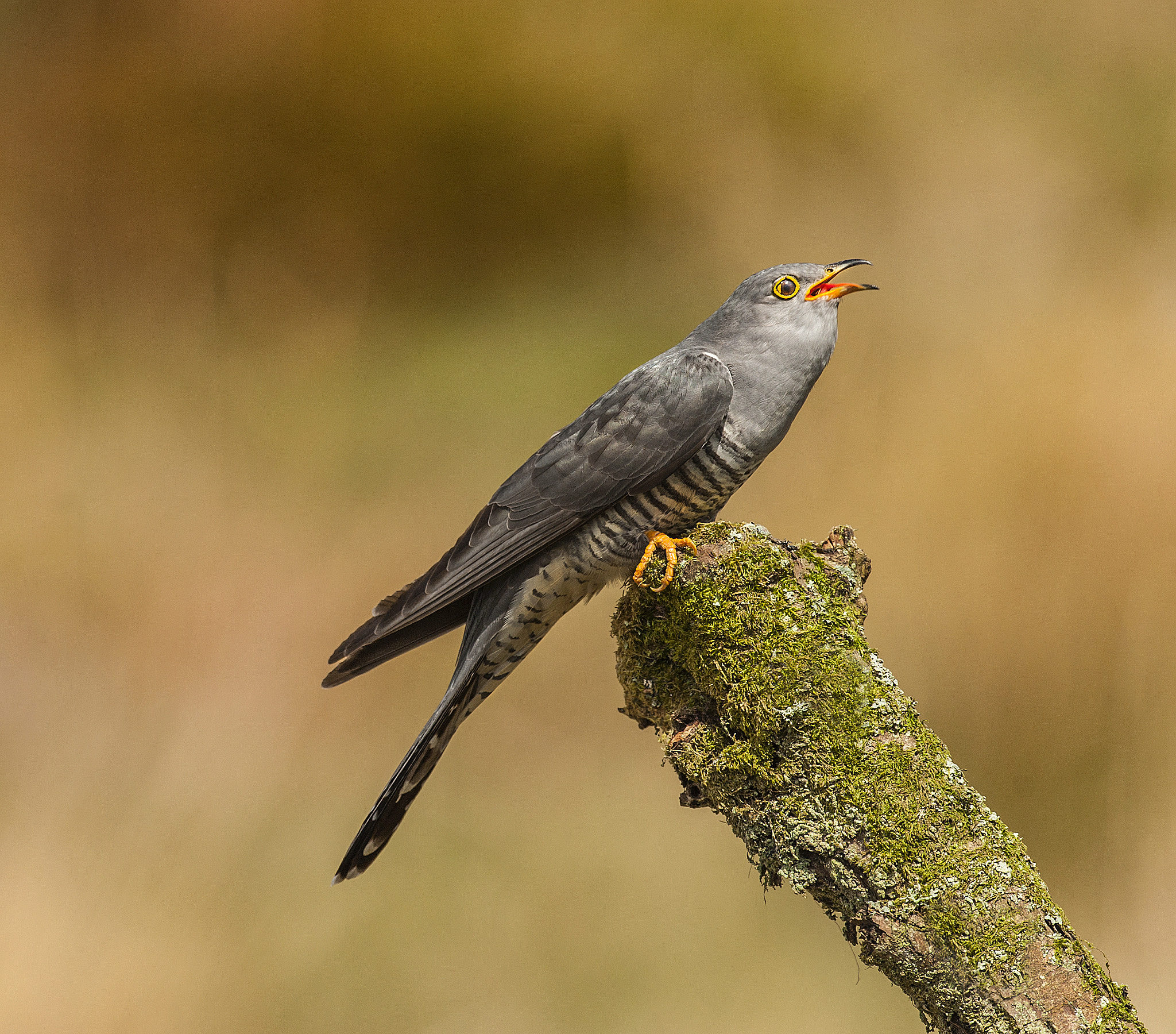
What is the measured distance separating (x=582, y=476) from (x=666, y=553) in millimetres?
536

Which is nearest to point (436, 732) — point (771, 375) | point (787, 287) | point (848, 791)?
point (848, 791)

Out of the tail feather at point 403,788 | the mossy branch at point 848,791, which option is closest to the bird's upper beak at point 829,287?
the mossy branch at point 848,791

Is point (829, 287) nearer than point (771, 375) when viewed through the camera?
No

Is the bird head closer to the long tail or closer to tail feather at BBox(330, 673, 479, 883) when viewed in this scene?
the long tail

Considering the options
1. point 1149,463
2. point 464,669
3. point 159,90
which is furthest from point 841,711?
point 159,90

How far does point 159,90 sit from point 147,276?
3.95ft

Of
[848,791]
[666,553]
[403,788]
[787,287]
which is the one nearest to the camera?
[848,791]

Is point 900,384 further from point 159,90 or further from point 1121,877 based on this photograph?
point 159,90

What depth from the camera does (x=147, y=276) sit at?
5.88 m

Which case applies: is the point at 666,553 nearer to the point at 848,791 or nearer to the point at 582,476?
the point at 582,476

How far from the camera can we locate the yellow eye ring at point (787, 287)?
279 centimetres

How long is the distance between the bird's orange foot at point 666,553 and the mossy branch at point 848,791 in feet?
0.08

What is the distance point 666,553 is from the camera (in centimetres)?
224

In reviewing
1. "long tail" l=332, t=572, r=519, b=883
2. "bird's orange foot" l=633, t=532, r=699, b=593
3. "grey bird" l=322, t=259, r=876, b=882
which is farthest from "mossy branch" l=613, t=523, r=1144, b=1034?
"long tail" l=332, t=572, r=519, b=883
